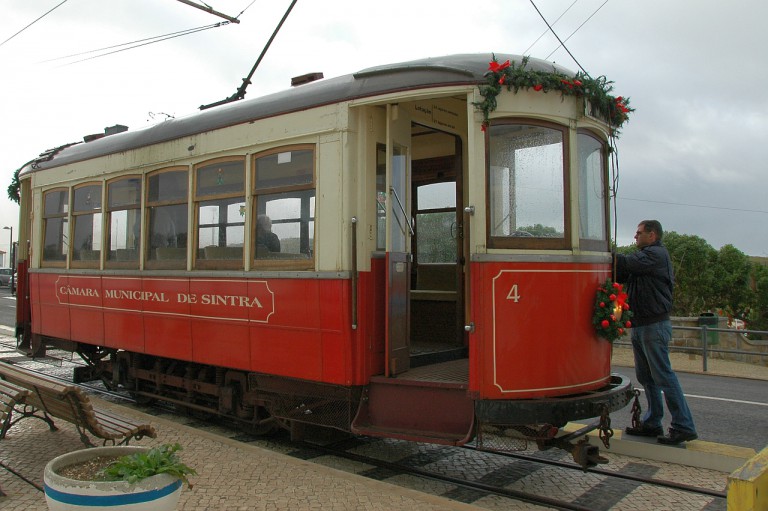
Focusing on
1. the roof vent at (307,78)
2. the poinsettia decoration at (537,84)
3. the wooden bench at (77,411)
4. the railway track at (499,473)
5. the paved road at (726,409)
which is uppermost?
the roof vent at (307,78)

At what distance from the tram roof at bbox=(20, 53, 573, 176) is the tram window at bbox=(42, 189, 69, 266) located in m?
1.70


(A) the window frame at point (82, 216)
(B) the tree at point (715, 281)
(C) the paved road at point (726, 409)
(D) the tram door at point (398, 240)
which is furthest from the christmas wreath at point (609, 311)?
(B) the tree at point (715, 281)

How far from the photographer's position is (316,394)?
5.44 metres

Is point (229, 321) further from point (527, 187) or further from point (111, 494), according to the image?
point (527, 187)

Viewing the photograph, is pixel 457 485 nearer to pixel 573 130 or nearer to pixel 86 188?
pixel 573 130

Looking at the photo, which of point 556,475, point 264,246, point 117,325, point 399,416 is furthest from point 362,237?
point 117,325

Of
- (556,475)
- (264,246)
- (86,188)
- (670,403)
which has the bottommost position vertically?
(556,475)

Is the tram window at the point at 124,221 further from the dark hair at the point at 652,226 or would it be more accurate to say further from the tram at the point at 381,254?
the dark hair at the point at 652,226

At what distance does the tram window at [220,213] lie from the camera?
604 cm

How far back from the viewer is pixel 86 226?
8.16 metres

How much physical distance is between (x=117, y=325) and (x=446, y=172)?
4.35 m

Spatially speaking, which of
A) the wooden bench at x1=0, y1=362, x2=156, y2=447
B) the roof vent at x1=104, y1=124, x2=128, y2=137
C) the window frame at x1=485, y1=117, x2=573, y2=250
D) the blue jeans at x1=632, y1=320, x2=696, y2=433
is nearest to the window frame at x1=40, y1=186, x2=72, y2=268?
the roof vent at x1=104, y1=124, x2=128, y2=137

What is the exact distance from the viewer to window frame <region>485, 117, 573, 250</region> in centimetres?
468

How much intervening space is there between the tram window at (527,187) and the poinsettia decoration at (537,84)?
26cm
